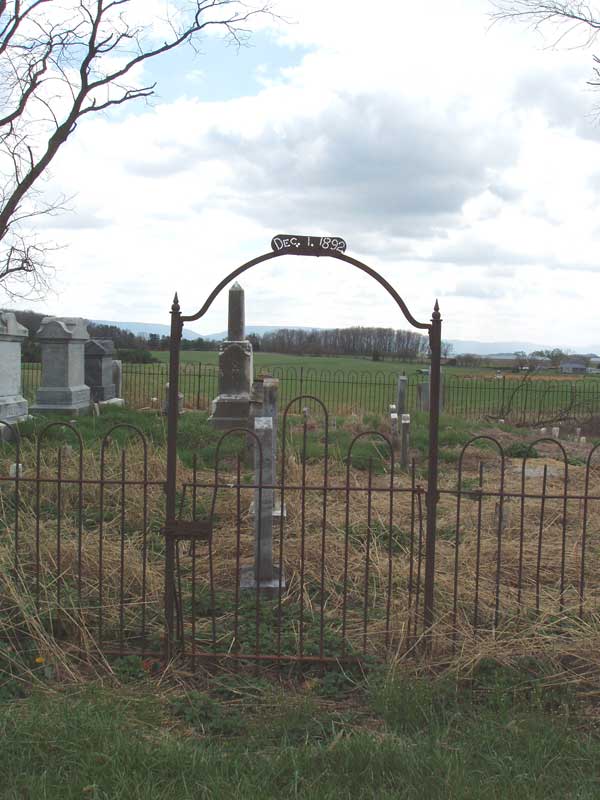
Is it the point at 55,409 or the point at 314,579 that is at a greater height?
→ the point at 55,409

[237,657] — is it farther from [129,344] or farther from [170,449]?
[129,344]

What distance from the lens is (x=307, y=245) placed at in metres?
3.99

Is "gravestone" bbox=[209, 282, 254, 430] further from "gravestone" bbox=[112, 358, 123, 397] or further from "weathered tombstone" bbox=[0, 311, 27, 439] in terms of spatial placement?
"gravestone" bbox=[112, 358, 123, 397]

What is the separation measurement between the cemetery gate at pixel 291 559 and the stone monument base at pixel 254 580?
0.04ft

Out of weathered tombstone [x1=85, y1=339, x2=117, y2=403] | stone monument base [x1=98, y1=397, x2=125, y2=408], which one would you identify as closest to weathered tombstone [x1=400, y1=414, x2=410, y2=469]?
stone monument base [x1=98, y1=397, x2=125, y2=408]

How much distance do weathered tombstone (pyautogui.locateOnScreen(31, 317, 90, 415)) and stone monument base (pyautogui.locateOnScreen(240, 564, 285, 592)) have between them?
28.3 feet

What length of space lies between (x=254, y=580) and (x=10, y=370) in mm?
8059

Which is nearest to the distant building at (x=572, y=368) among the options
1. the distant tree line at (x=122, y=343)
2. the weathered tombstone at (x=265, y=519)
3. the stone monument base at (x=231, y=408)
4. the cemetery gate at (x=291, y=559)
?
the distant tree line at (x=122, y=343)

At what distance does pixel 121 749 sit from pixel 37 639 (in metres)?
1.30

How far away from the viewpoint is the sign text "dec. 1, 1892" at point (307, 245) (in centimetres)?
398

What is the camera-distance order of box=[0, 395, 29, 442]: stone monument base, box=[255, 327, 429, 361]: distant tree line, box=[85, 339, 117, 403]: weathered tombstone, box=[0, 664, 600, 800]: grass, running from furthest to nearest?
1. box=[255, 327, 429, 361]: distant tree line
2. box=[85, 339, 117, 403]: weathered tombstone
3. box=[0, 395, 29, 442]: stone monument base
4. box=[0, 664, 600, 800]: grass

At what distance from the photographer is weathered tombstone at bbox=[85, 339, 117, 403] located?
14.9m

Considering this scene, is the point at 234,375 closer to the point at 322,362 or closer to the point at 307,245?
the point at 307,245

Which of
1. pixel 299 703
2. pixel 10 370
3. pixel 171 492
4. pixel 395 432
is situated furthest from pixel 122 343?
pixel 299 703
